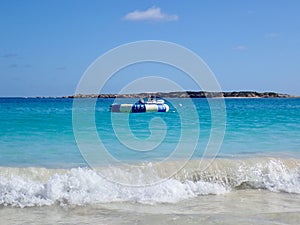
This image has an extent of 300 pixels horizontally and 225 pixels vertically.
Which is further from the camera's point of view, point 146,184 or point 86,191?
point 146,184

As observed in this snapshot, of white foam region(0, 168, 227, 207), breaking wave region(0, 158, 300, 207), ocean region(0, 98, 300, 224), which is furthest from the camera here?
breaking wave region(0, 158, 300, 207)

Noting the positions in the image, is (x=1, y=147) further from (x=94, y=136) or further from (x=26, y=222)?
(x=26, y=222)

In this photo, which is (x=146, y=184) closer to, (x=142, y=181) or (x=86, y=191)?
(x=142, y=181)

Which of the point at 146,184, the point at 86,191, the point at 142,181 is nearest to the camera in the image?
the point at 86,191

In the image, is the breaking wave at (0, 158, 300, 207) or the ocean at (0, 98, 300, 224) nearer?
the ocean at (0, 98, 300, 224)

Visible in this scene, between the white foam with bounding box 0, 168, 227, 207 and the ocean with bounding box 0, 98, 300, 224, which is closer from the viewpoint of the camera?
the ocean with bounding box 0, 98, 300, 224

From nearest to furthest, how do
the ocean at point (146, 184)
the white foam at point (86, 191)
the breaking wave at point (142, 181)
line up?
the ocean at point (146, 184) < the white foam at point (86, 191) < the breaking wave at point (142, 181)

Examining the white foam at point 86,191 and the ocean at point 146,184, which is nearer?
the ocean at point 146,184

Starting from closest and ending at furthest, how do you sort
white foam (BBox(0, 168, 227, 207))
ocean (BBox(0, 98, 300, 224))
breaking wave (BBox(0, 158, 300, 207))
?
ocean (BBox(0, 98, 300, 224)), white foam (BBox(0, 168, 227, 207)), breaking wave (BBox(0, 158, 300, 207))

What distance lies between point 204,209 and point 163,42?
130 inches

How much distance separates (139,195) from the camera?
933cm

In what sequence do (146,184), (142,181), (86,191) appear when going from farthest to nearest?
(142,181) → (146,184) → (86,191)

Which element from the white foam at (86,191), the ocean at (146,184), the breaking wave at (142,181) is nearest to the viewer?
the ocean at (146,184)

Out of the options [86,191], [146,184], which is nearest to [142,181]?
[146,184]
